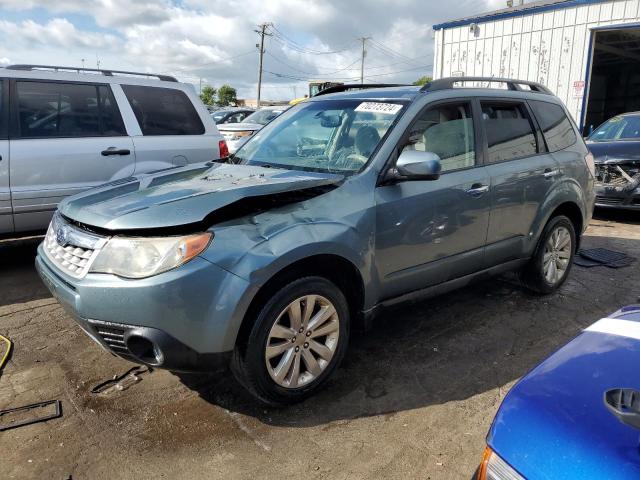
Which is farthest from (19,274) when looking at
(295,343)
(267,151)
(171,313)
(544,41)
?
(544,41)

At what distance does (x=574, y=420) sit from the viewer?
1.44 m

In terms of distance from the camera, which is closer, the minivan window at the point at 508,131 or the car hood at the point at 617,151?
the minivan window at the point at 508,131

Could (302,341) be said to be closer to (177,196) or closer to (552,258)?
(177,196)

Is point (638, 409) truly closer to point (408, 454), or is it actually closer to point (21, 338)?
point (408, 454)

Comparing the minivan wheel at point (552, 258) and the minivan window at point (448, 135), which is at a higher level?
the minivan window at point (448, 135)

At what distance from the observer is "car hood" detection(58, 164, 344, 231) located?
2.47 metres

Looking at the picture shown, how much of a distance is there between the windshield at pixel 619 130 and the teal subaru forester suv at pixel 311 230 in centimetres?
544

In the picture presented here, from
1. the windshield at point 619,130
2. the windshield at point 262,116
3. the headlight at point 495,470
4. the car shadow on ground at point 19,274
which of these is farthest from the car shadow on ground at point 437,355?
the windshield at point 262,116

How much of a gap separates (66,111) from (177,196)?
10.1 feet

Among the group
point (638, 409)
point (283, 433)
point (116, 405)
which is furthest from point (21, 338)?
point (638, 409)

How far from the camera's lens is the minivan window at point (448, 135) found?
3.43 metres

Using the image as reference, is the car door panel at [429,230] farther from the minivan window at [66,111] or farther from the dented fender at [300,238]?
the minivan window at [66,111]

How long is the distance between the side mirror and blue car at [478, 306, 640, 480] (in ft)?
4.70

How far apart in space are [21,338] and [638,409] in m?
3.80
